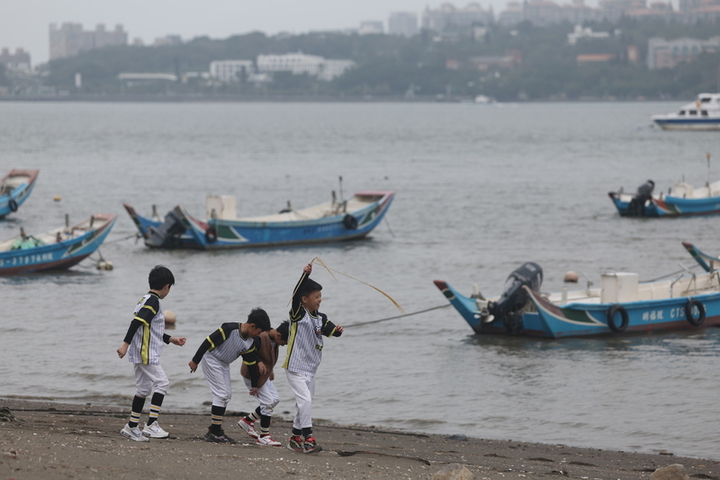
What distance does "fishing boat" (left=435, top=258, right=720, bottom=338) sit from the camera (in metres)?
17.0

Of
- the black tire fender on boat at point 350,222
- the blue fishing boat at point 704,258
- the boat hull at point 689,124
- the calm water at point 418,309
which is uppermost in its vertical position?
the boat hull at point 689,124

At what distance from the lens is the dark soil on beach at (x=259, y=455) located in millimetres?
7875

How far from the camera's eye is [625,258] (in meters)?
27.5

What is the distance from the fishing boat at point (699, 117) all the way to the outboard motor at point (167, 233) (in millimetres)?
90363

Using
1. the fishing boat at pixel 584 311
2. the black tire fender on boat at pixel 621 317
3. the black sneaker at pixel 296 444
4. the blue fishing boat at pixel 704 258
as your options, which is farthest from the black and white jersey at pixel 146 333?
the blue fishing boat at pixel 704 258

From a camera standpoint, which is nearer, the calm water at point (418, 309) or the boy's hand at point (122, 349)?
the boy's hand at point (122, 349)

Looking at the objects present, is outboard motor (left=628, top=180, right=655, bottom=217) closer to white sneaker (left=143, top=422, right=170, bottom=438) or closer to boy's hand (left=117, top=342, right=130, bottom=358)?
white sneaker (left=143, top=422, right=170, bottom=438)

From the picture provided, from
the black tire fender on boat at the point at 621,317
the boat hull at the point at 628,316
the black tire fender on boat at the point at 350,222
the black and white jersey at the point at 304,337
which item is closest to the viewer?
the black and white jersey at the point at 304,337

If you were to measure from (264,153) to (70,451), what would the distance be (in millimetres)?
→ 72635

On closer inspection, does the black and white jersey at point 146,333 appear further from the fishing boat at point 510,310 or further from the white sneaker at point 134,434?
the fishing boat at point 510,310

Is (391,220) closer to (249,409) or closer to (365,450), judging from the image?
(249,409)

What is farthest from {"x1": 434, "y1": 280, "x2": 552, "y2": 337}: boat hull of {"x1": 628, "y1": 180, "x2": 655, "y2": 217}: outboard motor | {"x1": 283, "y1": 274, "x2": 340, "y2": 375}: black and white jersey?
{"x1": 628, "y1": 180, "x2": 655, "y2": 217}: outboard motor

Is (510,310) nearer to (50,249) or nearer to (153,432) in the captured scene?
(153,432)

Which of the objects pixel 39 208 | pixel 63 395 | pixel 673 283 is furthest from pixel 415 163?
pixel 63 395
